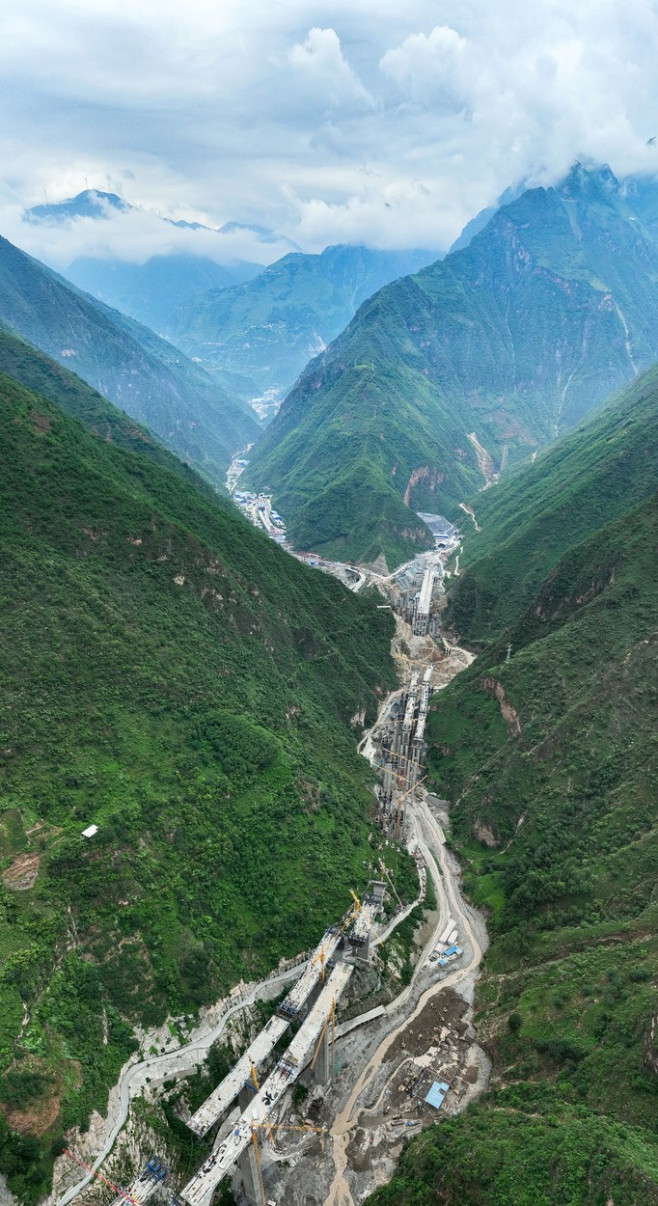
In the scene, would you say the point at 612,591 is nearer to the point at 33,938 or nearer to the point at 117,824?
the point at 117,824

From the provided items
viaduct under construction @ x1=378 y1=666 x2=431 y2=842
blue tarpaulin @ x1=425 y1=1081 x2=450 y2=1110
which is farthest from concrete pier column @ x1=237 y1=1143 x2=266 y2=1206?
viaduct under construction @ x1=378 y1=666 x2=431 y2=842

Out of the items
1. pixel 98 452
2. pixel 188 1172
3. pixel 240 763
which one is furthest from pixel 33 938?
pixel 98 452

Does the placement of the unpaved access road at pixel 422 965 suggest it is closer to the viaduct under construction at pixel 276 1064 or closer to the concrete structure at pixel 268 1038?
the viaduct under construction at pixel 276 1064

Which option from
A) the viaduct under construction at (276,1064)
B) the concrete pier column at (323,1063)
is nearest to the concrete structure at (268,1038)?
the viaduct under construction at (276,1064)

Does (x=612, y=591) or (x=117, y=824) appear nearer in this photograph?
(x=117, y=824)

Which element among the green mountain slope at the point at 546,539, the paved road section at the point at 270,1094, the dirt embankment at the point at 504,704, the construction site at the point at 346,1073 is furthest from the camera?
the green mountain slope at the point at 546,539

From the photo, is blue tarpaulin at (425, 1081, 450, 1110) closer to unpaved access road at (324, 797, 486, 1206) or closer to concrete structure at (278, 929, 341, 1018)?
unpaved access road at (324, 797, 486, 1206)
